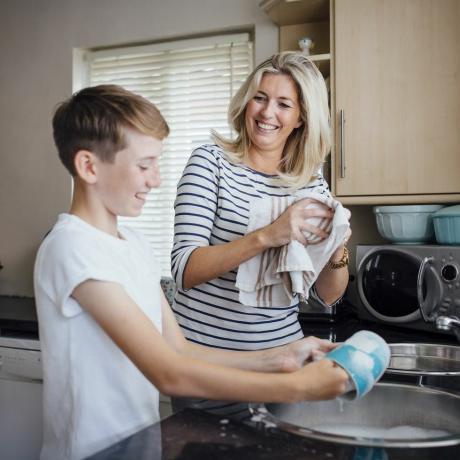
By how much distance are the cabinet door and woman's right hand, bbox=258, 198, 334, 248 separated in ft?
2.67

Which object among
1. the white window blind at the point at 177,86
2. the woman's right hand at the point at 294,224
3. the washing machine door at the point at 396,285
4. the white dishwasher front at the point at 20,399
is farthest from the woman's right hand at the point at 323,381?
the white window blind at the point at 177,86

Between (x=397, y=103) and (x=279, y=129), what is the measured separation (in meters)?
0.69

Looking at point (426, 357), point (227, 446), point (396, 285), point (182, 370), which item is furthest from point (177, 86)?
point (227, 446)

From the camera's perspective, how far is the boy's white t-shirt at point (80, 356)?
2.65ft

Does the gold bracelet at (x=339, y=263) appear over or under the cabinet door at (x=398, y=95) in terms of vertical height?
under

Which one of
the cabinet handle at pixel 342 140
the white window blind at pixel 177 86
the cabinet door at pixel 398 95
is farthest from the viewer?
the white window blind at pixel 177 86

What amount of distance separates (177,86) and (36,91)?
75 centimetres

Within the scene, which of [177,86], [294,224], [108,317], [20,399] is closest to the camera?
[108,317]

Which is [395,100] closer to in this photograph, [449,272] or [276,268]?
[449,272]

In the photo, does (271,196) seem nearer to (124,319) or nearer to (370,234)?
(124,319)

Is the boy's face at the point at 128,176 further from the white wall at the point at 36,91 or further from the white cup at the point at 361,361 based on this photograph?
the white wall at the point at 36,91

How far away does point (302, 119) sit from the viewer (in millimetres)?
1522

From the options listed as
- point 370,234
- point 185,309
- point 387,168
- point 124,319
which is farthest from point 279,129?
point 370,234

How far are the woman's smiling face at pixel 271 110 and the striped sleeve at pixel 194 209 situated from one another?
5.9 inches
